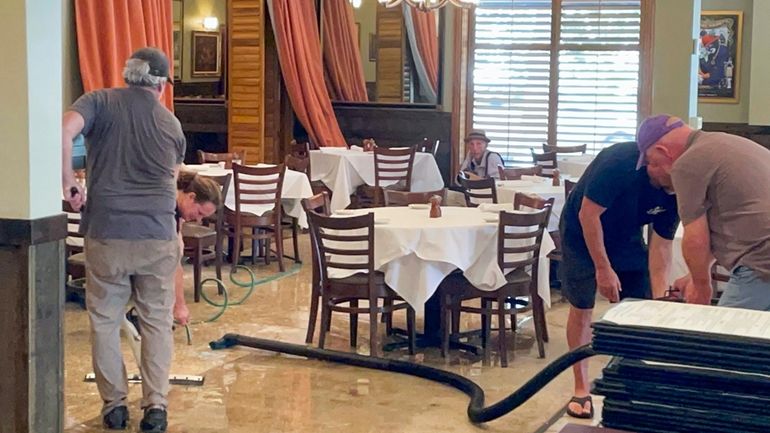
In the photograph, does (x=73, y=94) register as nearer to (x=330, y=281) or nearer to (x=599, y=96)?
(x=330, y=281)

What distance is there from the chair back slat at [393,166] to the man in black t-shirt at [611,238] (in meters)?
5.83

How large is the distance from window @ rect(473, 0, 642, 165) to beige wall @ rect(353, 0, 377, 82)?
6.00ft

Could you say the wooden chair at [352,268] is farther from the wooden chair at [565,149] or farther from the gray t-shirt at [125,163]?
the wooden chair at [565,149]

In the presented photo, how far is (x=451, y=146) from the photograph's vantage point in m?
12.3

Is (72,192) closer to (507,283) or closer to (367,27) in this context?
(507,283)

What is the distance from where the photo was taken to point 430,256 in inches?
230

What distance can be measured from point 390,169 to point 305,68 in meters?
2.48

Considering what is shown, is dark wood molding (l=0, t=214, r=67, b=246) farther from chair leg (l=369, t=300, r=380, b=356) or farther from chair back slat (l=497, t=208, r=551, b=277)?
chair back slat (l=497, t=208, r=551, b=277)

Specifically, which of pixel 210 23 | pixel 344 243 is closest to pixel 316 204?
pixel 344 243

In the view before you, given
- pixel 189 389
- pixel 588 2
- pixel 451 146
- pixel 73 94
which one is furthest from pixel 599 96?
pixel 189 389

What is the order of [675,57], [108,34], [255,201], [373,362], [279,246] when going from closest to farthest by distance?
[373,362]
[108,34]
[255,201]
[279,246]
[675,57]

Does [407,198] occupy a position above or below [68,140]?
below

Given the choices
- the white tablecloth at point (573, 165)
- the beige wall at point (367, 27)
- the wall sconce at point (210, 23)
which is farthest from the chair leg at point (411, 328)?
the wall sconce at point (210, 23)

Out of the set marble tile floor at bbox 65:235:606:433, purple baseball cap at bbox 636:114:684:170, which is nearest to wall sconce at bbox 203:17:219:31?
marble tile floor at bbox 65:235:606:433
